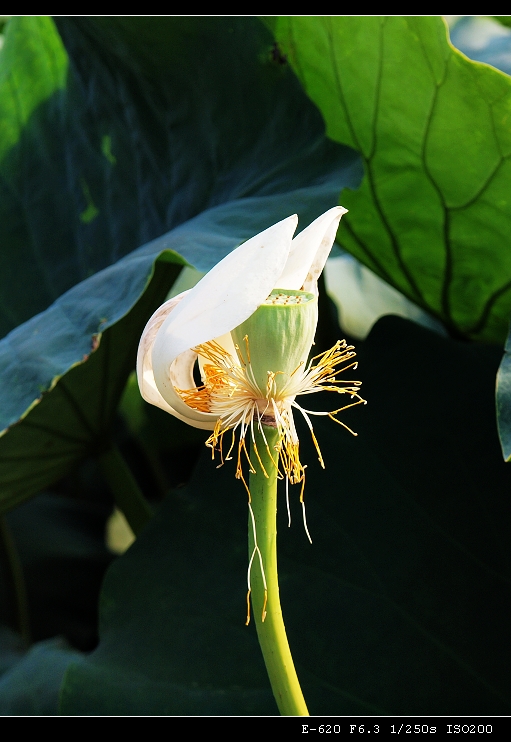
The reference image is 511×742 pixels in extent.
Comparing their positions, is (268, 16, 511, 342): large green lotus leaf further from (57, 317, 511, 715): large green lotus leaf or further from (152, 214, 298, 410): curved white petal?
A: (152, 214, 298, 410): curved white petal

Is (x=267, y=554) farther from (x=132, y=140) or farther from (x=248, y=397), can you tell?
(x=132, y=140)

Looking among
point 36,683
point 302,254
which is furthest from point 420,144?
point 36,683

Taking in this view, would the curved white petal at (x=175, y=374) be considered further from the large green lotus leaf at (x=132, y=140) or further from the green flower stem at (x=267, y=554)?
the large green lotus leaf at (x=132, y=140)

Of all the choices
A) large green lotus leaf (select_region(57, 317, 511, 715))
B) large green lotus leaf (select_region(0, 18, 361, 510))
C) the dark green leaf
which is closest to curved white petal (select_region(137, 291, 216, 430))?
large green lotus leaf (select_region(0, 18, 361, 510))

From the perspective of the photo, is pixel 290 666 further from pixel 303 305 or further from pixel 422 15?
pixel 422 15

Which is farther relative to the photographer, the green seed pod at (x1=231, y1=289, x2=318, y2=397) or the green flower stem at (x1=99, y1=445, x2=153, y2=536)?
the green flower stem at (x1=99, y1=445, x2=153, y2=536)

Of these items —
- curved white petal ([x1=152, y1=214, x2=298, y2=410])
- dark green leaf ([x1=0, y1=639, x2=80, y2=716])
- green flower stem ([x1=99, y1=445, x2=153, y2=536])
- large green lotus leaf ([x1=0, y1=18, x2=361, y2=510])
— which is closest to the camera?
curved white petal ([x1=152, y1=214, x2=298, y2=410])
